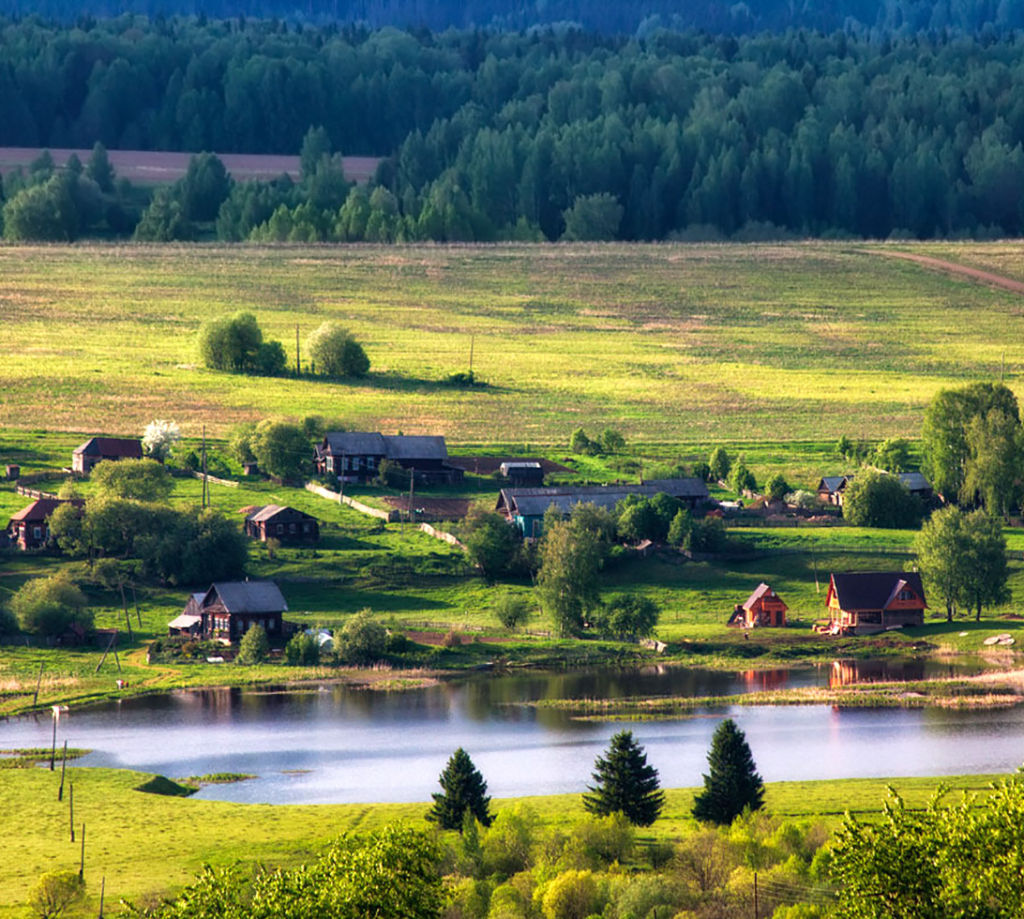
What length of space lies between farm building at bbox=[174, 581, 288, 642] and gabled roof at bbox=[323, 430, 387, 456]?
2049cm

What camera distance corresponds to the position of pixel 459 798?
4712cm

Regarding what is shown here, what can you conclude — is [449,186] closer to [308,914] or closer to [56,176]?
[56,176]

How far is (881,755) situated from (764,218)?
482ft

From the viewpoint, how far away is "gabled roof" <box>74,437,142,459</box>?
312ft

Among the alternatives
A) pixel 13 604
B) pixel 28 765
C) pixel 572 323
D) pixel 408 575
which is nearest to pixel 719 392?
pixel 572 323

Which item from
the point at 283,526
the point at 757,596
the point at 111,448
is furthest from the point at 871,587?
the point at 111,448

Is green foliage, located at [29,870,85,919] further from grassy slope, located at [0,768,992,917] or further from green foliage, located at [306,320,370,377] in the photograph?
green foliage, located at [306,320,370,377]

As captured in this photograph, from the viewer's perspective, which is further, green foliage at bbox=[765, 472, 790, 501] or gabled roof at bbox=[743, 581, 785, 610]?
green foliage at bbox=[765, 472, 790, 501]

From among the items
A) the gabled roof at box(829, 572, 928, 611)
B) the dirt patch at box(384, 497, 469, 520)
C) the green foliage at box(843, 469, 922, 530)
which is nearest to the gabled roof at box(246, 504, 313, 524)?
the dirt patch at box(384, 497, 469, 520)

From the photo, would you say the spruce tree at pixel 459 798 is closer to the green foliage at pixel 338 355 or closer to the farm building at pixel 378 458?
the farm building at pixel 378 458

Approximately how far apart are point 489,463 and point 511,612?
22.7 m

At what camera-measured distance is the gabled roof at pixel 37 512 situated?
3260 inches

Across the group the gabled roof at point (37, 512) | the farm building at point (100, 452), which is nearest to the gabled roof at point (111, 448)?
the farm building at point (100, 452)

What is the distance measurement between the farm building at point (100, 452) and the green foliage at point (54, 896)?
5607 cm
